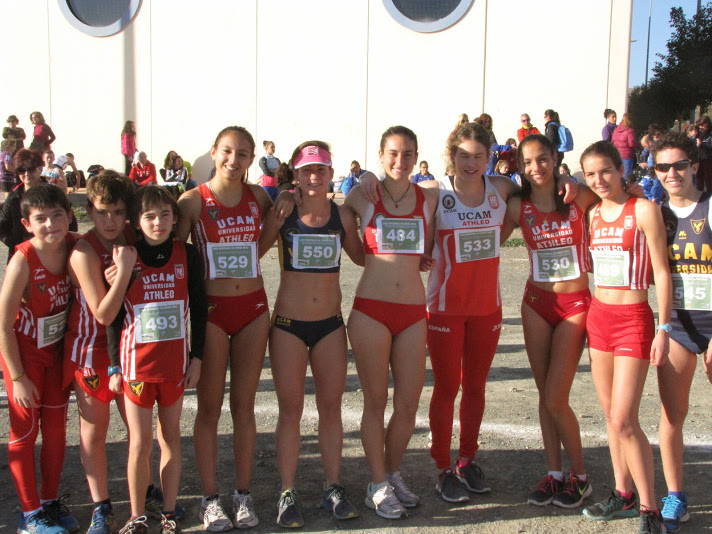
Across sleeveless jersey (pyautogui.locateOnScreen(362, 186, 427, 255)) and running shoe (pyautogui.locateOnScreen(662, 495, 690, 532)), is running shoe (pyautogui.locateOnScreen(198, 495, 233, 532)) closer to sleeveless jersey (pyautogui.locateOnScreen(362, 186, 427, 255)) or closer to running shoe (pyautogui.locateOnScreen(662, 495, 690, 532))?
sleeveless jersey (pyautogui.locateOnScreen(362, 186, 427, 255))

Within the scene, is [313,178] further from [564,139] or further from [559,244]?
[564,139]

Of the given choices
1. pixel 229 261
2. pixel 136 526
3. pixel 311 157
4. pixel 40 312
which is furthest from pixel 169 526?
pixel 311 157

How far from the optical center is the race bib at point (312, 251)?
359cm

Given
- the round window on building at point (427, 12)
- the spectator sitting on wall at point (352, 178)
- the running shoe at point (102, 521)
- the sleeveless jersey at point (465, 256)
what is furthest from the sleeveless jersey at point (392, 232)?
the round window on building at point (427, 12)

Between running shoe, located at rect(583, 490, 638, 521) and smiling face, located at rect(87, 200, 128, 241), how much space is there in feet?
9.05

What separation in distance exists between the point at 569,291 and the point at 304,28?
1454cm

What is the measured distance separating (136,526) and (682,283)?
2881 millimetres

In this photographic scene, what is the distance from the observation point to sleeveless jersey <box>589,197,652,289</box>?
3416mm

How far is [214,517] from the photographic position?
11.2 feet

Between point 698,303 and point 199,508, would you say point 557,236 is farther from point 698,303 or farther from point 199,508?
point 199,508

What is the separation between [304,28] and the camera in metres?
16.8

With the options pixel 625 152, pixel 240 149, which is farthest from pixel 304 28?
pixel 240 149

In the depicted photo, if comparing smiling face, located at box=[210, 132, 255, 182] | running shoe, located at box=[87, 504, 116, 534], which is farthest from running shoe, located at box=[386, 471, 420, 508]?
smiling face, located at box=[210, 132, 255, 182]

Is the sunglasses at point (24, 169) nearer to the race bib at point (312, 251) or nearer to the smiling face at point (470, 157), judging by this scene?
the race bib at point (312, 251)
